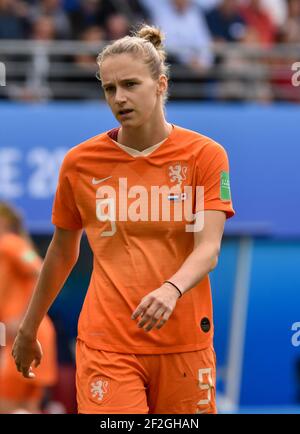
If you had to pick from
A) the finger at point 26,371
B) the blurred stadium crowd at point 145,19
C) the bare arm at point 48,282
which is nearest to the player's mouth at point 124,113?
the bare arm at point 48,282

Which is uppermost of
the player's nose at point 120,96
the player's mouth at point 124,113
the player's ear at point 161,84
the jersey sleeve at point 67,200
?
the player's ear at point 161,84

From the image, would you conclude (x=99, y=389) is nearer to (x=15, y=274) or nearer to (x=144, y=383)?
(x=144, y=383)

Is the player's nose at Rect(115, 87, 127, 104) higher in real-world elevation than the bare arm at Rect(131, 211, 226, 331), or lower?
higher

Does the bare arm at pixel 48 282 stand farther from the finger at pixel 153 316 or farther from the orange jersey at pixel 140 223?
the finger at pixel 153 316

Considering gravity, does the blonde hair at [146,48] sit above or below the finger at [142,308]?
above

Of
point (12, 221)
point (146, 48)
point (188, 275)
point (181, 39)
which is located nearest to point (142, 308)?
point (188, 275)

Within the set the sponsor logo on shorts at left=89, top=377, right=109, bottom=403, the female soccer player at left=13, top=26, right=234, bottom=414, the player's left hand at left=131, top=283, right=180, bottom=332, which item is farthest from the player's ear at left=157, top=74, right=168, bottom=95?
the sponsor logo on shorts at left=89, top=377, right=109, bottom=403

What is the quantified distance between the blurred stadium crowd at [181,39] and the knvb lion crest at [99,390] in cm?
704

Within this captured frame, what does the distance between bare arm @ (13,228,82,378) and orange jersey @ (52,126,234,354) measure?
167 mm

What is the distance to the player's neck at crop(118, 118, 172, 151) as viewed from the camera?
5.02 metres

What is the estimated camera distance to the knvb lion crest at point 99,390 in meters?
4.94

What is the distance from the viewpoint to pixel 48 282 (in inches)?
205

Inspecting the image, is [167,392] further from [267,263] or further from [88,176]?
[267,263]

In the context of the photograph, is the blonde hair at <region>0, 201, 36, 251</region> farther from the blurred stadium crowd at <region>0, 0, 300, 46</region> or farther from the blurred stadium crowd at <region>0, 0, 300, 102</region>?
the blurred stadium crowd at <region>0, 0, 300, 46</region>
